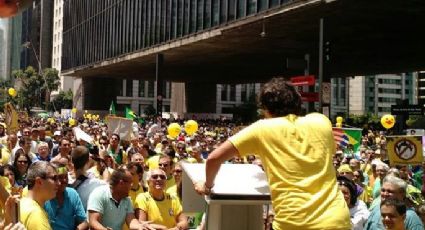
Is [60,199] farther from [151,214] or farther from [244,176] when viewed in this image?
[244,176]

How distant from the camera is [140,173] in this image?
752cm

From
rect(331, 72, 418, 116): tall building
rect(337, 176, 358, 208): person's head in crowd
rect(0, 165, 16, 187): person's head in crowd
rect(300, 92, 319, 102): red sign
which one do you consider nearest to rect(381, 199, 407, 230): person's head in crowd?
rect(337, 176, 358, 208): person's head in crowd

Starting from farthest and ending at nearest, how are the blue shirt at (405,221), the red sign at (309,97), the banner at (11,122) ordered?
the red sign at (309,97), the banner at (11,122), the blue shirt at (405,221)

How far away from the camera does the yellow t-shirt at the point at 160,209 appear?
19.0 feet

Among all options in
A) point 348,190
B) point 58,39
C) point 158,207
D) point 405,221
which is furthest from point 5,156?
point 58,39

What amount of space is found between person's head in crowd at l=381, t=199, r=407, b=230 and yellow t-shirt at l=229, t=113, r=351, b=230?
1825 mm

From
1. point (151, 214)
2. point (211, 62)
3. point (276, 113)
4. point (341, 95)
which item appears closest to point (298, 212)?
point (276, 113)

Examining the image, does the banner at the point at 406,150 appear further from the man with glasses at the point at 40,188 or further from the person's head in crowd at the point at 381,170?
the man with glasses at the point at 40,188

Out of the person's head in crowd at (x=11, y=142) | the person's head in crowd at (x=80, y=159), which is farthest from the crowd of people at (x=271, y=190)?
the person's head in crowd at (x=11, y=142)

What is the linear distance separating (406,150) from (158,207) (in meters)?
6.47

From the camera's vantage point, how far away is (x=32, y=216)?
4172 mm

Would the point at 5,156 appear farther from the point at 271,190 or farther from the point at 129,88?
the point at 129,88

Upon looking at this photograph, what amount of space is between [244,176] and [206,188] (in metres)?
0.32

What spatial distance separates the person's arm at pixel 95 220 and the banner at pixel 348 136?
987 cm
